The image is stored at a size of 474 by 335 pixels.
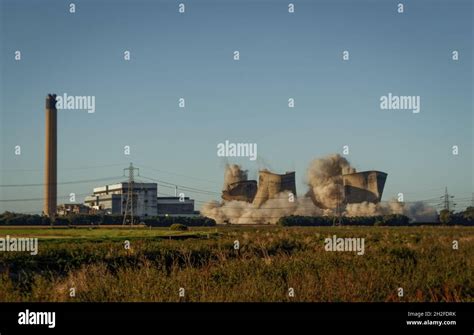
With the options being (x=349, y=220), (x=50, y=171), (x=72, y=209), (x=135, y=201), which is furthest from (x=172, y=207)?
(x=349, y=220)

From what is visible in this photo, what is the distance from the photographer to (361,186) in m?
100

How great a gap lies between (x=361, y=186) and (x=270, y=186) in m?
19.4

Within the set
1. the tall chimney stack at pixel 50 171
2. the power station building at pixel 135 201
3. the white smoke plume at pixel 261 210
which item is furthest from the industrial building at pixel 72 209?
the white smoke plume at pixel 261 210

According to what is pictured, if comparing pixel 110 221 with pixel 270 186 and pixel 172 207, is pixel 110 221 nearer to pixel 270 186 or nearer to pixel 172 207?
pixel 172 207

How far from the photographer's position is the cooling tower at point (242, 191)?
78.8 m

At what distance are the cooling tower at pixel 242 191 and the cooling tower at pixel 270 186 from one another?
1.11 meters

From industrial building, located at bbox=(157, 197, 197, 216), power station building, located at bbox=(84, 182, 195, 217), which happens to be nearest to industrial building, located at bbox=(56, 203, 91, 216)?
power station building, located at bbox=(84, 182, 195, 217)

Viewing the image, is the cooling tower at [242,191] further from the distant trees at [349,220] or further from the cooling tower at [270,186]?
the distant trees at [349,220]
